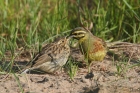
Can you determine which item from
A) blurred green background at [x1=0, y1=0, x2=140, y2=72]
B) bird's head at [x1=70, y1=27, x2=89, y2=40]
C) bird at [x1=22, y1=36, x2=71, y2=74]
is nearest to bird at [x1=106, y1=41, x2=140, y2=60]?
blurred green background at [x1=0, y1=0, x2=140, y2=72]

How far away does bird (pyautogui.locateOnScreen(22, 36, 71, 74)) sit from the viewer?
9.72 meters

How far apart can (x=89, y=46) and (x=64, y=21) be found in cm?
204

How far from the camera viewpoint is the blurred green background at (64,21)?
1109cm

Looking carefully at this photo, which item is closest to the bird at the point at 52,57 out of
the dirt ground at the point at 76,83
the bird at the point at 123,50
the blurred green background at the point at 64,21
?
the blurred green background at the point at 64,21

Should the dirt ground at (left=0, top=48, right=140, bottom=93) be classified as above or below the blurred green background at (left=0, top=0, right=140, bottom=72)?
below

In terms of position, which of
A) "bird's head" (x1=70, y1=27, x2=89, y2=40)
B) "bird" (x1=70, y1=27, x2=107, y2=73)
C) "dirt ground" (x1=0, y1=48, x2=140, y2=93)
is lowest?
"dirt ground" (x1=0, y1=48, x2=140, y2=93)

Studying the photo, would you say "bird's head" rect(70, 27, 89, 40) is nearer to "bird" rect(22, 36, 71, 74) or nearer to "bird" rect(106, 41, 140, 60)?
"bird" rect(22, 36, 71, 74)

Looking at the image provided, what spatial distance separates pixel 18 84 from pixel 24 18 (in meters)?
4.07

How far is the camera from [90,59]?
983 cm

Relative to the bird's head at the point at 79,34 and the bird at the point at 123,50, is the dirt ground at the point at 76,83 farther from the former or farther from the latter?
the bird's head at the point at 79,34

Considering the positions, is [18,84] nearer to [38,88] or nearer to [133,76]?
[38,88]

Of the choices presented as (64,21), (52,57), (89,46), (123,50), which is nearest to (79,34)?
(89,46)

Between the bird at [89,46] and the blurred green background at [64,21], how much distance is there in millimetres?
541

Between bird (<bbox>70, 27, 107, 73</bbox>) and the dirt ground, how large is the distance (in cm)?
74
